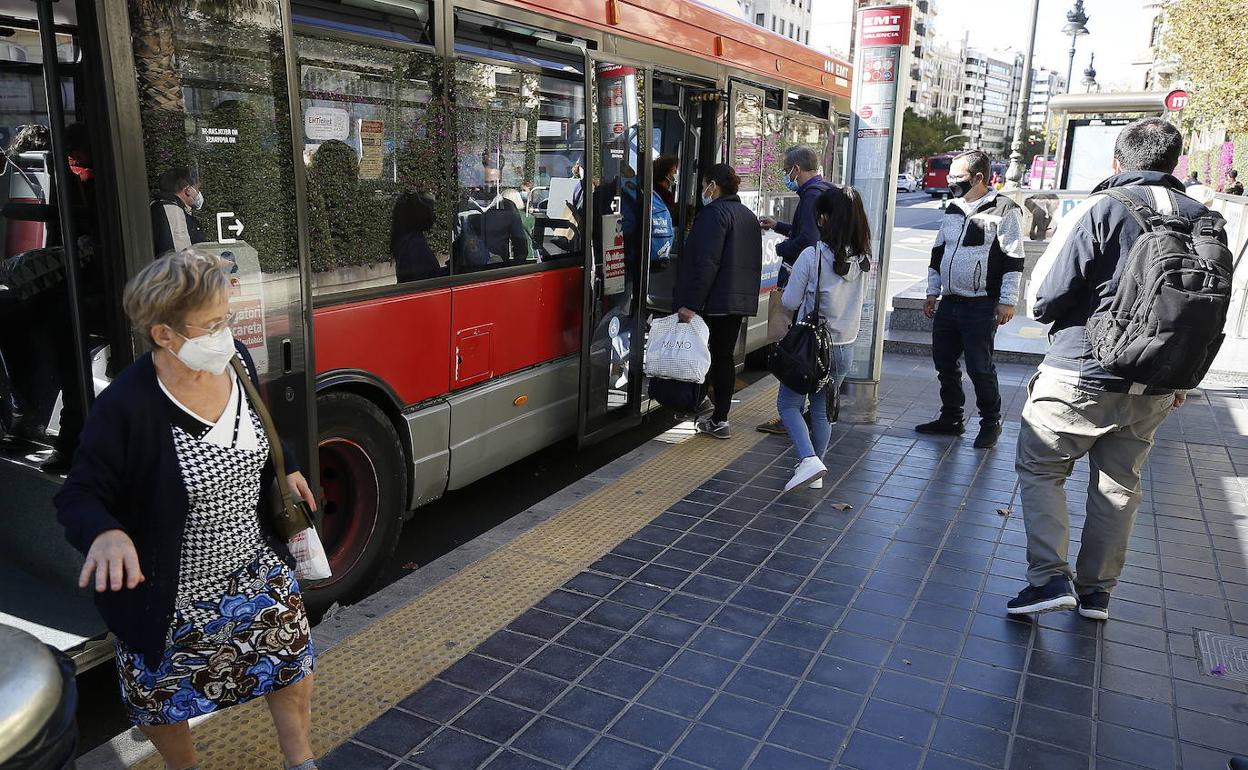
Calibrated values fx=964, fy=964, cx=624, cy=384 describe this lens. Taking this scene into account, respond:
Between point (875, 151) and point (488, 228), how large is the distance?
12.1ft

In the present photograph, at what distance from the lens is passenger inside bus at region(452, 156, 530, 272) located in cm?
492

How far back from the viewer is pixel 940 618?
429 centimetres

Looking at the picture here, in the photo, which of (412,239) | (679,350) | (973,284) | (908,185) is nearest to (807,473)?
(679,350)

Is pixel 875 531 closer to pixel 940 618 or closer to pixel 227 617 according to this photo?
pixel 940 618

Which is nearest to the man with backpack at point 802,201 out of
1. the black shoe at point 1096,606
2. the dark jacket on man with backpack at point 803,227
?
the dark jacket on man with backpack at point 803,227

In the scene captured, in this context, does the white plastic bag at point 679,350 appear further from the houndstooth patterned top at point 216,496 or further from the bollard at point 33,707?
the bollard at point 33,707

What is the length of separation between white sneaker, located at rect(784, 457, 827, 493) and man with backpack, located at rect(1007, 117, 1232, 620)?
1657 mm

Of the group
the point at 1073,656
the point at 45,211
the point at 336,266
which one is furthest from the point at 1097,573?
the point at 45,211

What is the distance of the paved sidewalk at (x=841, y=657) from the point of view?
328 cm

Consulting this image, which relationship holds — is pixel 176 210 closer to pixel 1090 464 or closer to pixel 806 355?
pixel 806 355

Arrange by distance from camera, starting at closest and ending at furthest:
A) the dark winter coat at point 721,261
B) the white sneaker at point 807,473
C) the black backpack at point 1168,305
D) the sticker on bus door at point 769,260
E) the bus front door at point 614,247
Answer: the black backpack at point 1168,305, the white sneaker at point 807,473, the bus front door at point 614,247, the dark winter coat at point 721,261, the sticker on bus door at point 769,260

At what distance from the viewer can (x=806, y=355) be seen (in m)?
5.68

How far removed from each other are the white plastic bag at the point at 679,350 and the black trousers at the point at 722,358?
23 cm

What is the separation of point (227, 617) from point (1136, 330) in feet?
11.1
